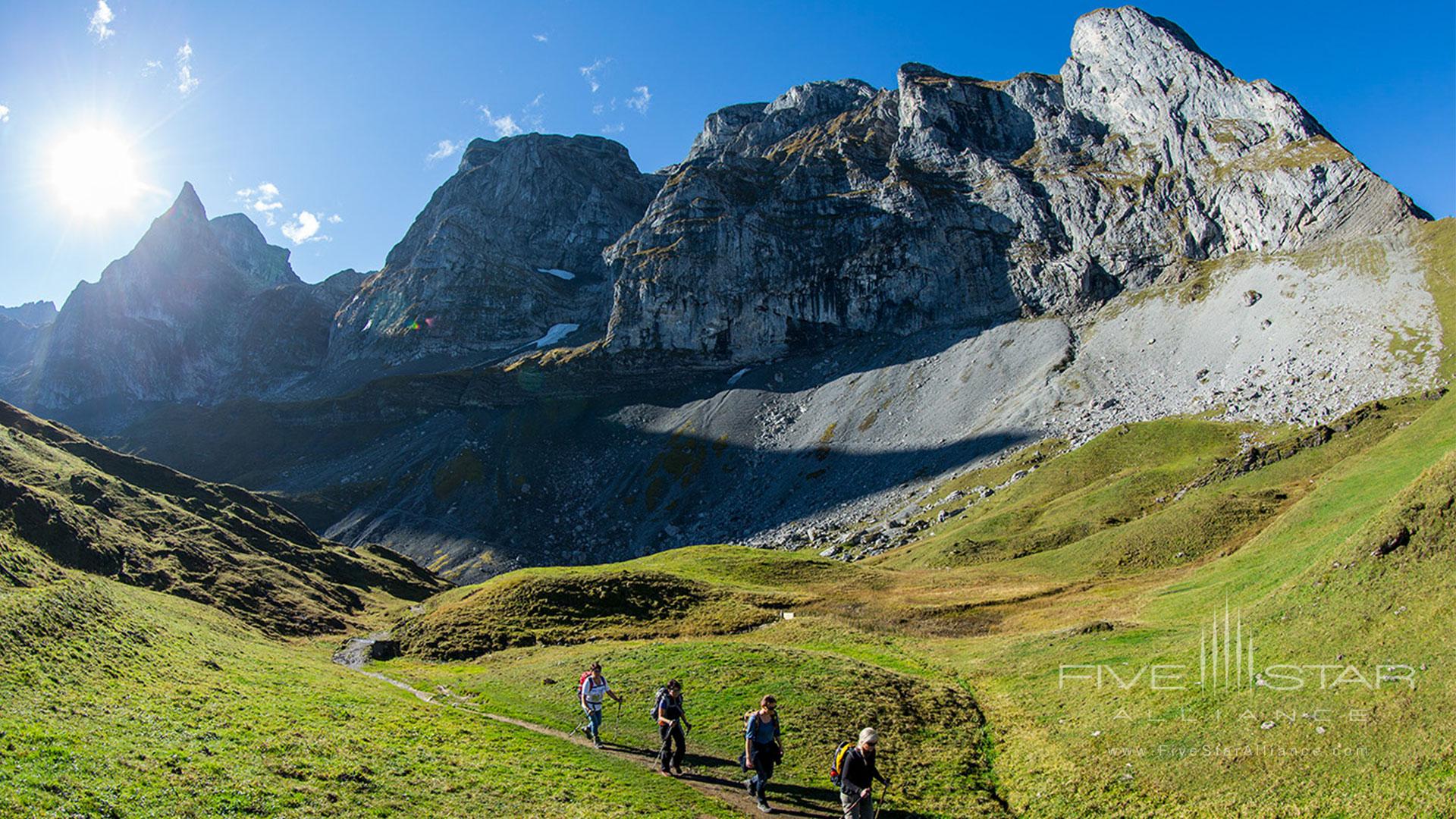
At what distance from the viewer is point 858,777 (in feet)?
56.2

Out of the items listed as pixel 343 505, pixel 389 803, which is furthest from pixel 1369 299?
pixel 343 505

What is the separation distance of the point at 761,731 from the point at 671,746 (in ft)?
14.6

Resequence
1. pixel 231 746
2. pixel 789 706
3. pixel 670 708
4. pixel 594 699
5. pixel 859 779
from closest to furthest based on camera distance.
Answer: pixel 859 779, pixel 231 746, pixel 670 708, pixel 594 699, pixel 789 706

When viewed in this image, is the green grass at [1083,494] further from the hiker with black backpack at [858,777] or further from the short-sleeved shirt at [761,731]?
the hiker with black backpack at [858,777]

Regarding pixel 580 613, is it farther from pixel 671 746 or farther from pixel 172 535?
pixel 172 535

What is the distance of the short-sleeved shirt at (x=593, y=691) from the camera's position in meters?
26.3

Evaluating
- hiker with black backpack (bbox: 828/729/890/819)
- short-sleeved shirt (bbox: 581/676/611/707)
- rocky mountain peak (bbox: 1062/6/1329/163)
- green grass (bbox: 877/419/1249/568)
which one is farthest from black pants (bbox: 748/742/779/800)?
rocky mountain peak (bbox: 1062/6/1329/163)

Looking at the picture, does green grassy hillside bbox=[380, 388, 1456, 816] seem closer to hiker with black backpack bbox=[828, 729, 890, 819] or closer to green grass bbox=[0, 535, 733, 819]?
hiker with black backpack bbox=[828, 729, 890, 819]

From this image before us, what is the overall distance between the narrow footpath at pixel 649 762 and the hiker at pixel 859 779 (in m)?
2.77

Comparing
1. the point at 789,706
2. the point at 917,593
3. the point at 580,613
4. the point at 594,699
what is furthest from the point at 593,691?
the point at 917,593

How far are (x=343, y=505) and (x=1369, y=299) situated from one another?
20593 cm

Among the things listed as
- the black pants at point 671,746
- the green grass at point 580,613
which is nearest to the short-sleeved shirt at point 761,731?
the black pants at point 671,746

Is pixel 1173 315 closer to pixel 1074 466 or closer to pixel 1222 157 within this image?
pixel 1222 157

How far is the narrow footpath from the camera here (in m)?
20.0
